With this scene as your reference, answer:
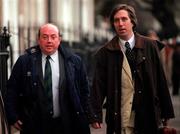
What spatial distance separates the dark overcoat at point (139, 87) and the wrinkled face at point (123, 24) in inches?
4.4

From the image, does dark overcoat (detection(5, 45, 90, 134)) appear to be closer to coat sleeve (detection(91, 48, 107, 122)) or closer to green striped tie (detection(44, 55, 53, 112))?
green striped tie (detection(44, 55, 53, 112))

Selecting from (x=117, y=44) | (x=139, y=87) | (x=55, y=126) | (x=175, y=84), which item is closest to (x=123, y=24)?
(x=117, y=44)

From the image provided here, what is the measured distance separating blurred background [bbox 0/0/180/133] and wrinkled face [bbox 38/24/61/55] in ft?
9.91

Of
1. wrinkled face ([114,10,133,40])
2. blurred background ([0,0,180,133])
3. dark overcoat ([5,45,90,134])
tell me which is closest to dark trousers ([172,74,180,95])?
blurred background ([0,0,180,133])

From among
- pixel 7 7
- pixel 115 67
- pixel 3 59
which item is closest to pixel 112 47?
pixel 115 67

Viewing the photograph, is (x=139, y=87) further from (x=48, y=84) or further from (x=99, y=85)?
(x=48, y=84)

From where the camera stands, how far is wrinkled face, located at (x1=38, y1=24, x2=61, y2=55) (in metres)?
7.25

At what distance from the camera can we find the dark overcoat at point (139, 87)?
6.99 metres

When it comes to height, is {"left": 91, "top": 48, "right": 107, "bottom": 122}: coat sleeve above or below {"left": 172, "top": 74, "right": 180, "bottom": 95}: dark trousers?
above

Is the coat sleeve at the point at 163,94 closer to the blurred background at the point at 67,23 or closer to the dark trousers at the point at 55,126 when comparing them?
the dark trousers at the point at 55,126

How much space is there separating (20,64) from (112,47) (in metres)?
0.93

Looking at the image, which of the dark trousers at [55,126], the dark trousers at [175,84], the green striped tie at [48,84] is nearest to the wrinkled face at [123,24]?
the green striped tie at [48,84]

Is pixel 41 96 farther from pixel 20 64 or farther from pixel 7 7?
pixel 7 7

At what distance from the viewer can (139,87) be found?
22.9 feet
